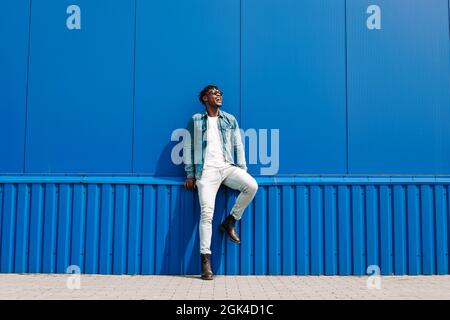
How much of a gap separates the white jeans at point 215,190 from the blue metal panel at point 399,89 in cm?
129

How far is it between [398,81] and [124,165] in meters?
3.32

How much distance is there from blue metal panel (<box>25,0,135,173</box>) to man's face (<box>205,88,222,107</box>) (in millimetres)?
953

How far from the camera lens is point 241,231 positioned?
4012 mm

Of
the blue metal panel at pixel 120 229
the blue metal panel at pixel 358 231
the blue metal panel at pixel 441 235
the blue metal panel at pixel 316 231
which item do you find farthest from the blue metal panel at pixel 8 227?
the blue metal panel at pixel 441 235

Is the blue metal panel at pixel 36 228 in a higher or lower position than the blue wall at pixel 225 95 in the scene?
lower

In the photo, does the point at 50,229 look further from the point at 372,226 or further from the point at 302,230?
the point at 372,226

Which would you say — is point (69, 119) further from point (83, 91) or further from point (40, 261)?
point (40, 261)

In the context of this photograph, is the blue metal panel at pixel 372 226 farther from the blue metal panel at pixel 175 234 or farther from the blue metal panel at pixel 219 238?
the blue metal panel at pixel 175 234

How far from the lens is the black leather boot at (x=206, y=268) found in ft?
12.3

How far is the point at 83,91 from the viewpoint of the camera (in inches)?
173

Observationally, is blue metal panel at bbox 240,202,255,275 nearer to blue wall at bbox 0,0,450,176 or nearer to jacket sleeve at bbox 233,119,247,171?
jacket sleeve at bbox 233,119,247,171

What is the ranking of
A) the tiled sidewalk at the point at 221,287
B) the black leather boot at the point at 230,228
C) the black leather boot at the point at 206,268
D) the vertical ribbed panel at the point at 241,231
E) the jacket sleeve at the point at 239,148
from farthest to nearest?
the jacket sleeve at the point at 239,148 → the vertical ribbed panel at the point at 241,231 → the black leather boot at the point at 230,228 → the black leather boot at the point at 206,268 → the tiled sidewalk at the point at 221,287
